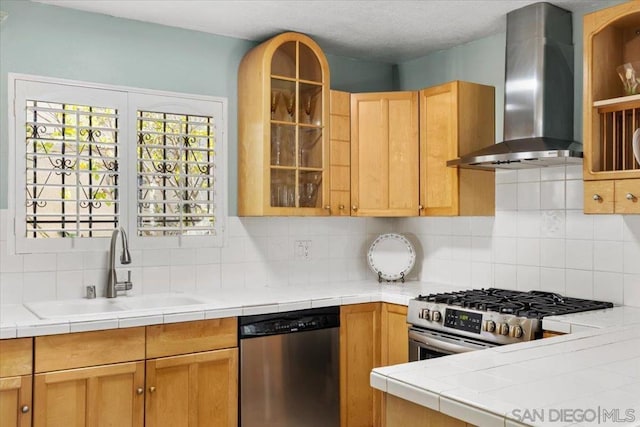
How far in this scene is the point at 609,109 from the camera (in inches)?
113

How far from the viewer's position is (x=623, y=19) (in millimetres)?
2795

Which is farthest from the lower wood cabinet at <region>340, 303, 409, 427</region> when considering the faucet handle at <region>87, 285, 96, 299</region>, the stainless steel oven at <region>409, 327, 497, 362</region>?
the faucet handle at <region>87, 285, 96, 299</region>

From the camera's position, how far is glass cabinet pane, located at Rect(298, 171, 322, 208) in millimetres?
3703

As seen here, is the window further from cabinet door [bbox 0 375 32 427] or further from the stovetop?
the stovetop

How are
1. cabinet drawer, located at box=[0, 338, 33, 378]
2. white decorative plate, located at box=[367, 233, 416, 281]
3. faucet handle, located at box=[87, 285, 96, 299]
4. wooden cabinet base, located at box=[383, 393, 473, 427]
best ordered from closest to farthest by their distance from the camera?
wooden cabinet base, located at box=[383, 393, 473, 427], cabinet drawer, located at box=[0, 338, 33, 378], faucet handle, located at box=[87, 285, 96, 299], white decorative plate, located at box=[367, 233, 416, 281]

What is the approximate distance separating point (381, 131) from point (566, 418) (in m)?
2.80

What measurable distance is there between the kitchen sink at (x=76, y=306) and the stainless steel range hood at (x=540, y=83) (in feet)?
6.80

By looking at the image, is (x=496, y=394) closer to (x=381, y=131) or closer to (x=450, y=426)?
(x=450, y=426)

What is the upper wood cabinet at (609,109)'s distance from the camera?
9.00ft

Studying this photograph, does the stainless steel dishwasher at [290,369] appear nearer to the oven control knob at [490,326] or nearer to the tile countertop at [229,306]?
the tile countertop at [229,306]

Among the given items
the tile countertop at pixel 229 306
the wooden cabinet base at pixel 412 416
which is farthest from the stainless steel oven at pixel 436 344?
the wooden cabinet base at pixel 412 416

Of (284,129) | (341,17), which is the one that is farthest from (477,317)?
(341,17)

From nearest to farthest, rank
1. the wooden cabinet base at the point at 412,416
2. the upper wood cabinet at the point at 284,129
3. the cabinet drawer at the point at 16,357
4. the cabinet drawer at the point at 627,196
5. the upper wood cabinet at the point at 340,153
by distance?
the wooden cabinet base at the point at 412,416 < the cabinet drawer at the point at 16,357 < the cabinet drawer at the point at 627,196 < the upper wood cabinet at the point at 284,129 < the upper wood cabinet at the point at 340,153

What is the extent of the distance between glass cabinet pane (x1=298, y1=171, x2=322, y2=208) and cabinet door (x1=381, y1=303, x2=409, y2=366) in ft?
2.52
